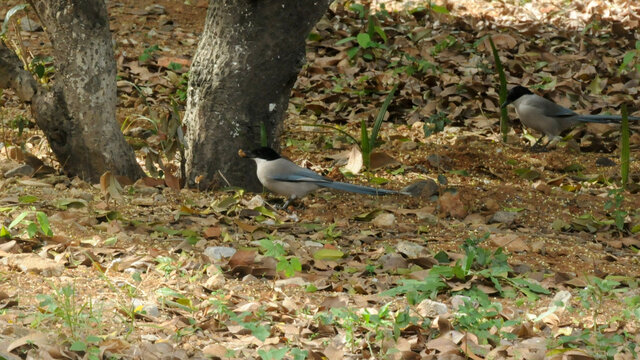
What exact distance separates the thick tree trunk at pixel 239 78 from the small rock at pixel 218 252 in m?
1.13

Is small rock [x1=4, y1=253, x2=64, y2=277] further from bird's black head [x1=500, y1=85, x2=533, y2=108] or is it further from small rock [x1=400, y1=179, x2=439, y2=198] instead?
bird's black head [x1=500, y1=85, x2=533, y2=108]

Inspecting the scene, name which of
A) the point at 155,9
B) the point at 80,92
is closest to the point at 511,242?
the point at 80,92

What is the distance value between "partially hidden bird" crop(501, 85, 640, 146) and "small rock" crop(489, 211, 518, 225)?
1846 millimetres

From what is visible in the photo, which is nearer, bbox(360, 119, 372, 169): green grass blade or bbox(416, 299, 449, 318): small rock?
bbox(416, 299, 449, 318): small rock

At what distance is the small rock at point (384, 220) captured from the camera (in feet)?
16.3

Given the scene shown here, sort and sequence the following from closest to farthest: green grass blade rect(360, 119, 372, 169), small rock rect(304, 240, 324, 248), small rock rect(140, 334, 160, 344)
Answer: small rock rect(140, 334, 160, 344), small rock rect(304, 240, 324, 248), green grass blade rect(360, 119, 372, 169)

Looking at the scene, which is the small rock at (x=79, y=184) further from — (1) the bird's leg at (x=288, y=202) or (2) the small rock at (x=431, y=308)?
(2) the small rock at (x=431, y=308)

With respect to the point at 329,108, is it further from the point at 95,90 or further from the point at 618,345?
the point at 618,345

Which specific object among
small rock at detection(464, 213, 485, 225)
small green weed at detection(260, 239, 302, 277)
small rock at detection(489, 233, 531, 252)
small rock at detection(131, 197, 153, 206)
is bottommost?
small rock at detection(464, 213, 485, 225)

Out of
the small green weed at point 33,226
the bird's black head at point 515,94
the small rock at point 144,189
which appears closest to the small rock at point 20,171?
the small rock at point 144,189

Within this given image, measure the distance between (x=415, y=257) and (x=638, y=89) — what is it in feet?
15.2

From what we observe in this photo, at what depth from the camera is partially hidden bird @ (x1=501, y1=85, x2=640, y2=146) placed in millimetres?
6874

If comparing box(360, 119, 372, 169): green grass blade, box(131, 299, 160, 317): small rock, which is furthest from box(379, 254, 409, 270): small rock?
box(360, 119, 372, 169): green grass blade

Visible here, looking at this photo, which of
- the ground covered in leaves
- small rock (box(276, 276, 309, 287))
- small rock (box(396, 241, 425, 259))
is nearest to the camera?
the ground covered in leaves
